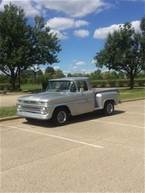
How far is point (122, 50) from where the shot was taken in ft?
116

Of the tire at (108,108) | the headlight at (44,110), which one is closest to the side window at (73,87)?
the headlight at (44,110)

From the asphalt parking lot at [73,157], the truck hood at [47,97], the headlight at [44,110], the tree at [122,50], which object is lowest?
the asphalt parking lot at [73,157]

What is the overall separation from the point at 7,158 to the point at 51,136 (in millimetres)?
2384

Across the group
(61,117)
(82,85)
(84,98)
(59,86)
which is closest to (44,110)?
(61,117)

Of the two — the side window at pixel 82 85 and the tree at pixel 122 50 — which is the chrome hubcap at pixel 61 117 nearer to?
the side window at pixel 82 85

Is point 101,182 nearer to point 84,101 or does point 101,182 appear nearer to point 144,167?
point 144,167

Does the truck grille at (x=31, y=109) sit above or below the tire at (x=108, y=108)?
above

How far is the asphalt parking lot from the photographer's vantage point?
5.25m

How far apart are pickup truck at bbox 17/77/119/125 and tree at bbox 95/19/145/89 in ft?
74.3

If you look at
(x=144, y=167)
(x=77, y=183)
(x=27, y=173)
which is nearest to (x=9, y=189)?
(x=27, y=173)

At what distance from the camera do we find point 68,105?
11.1 m

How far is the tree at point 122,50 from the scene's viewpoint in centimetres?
3503

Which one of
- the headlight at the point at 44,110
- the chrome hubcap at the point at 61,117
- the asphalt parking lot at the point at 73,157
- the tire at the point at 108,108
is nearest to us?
the asphalt parking lot at the point at 73,157

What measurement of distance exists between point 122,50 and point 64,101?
25.7 metres
